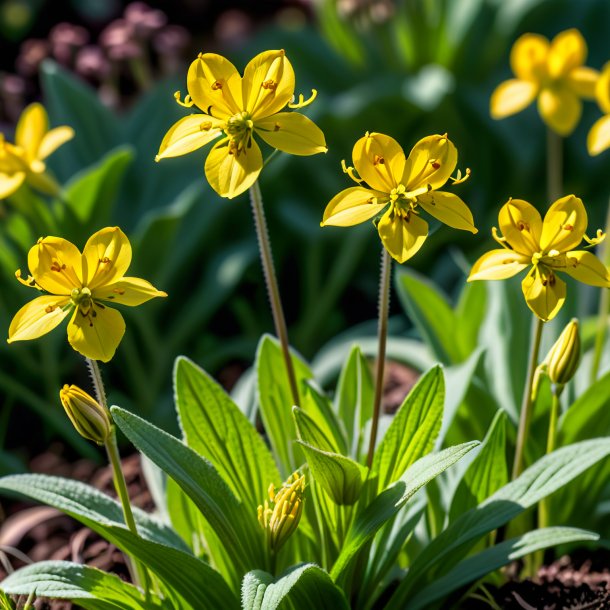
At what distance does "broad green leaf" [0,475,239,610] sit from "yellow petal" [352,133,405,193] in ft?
1.84

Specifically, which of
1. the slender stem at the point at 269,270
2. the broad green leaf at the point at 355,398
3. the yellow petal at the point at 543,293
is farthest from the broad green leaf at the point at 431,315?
the yellow petal at the point at 543,293

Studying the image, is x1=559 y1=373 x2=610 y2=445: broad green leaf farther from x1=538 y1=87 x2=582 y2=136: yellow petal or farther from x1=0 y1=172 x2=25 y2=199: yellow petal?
x1=0 y1=172 x2=25 y2=199: yellow petal

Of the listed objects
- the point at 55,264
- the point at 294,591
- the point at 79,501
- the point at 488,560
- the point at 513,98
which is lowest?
the point at 488,560

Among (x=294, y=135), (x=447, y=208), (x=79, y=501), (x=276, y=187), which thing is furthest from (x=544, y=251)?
(x=276, y=187)

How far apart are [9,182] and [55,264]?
1.92ft

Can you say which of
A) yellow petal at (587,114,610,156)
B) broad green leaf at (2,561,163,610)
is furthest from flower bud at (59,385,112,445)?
yellow petal at (587,114,610,156)

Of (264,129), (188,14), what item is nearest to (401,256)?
(264,129)

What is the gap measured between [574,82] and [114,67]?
1.65m

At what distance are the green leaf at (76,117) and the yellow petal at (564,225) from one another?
1882mm

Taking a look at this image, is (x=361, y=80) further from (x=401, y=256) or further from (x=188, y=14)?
(x=401, y=256)

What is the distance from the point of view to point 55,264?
51.9 inches

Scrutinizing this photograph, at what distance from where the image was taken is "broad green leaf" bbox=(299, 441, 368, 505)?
4.64 ft

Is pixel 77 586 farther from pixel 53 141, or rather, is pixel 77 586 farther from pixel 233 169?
pixel 53 141

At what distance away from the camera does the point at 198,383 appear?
1.67 m
